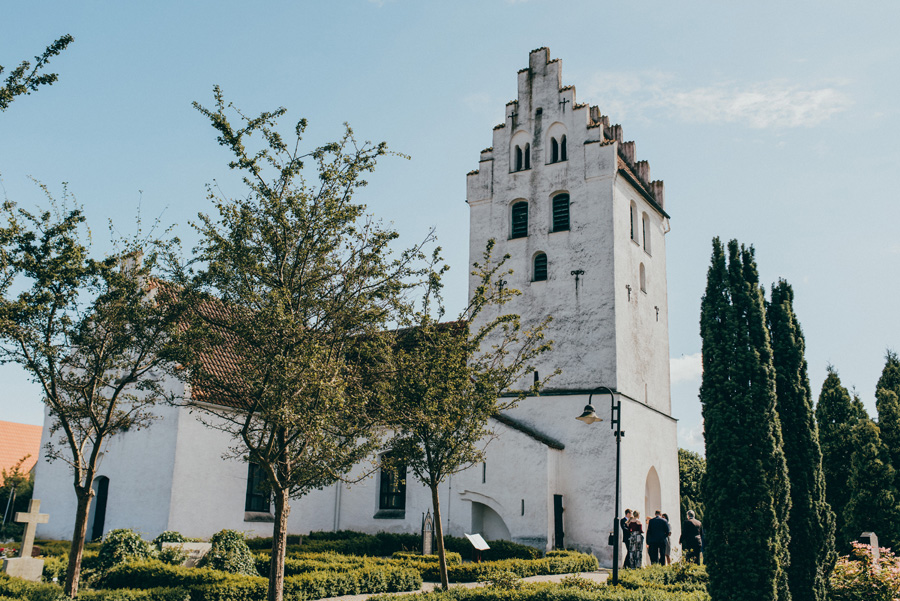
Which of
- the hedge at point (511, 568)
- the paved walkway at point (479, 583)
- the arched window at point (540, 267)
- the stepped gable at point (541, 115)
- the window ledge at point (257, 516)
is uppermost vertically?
the stepped gable at point (541, 115)

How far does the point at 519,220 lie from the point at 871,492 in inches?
652

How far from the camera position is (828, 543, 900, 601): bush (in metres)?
15.1

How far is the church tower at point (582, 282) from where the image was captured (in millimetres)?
24922

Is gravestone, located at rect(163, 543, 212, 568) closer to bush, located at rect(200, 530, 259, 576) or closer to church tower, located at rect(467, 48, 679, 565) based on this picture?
bush, located at rect(200, 530, 259, 576)

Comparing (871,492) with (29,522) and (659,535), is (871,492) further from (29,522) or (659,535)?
(29,522)

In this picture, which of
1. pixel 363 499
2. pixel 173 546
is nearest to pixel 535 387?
pixel 173 546

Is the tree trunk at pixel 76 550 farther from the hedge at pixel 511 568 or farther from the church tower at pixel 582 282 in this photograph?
the church tower at pixel 582 282

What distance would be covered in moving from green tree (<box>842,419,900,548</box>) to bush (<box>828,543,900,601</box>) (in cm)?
965

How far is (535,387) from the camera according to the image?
15445 mm

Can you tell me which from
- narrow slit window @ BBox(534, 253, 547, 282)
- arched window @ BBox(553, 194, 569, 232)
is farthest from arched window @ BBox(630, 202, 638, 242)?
narrow slit window @ BBox(534, 253, 547, 282)

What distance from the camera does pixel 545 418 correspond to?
26.0m

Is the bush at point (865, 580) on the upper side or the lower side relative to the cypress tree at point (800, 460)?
lower

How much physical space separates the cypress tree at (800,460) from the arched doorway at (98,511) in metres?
21.0

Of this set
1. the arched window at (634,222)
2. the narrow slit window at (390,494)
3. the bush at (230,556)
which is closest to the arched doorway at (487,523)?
the narrow slit window at (390,494)
